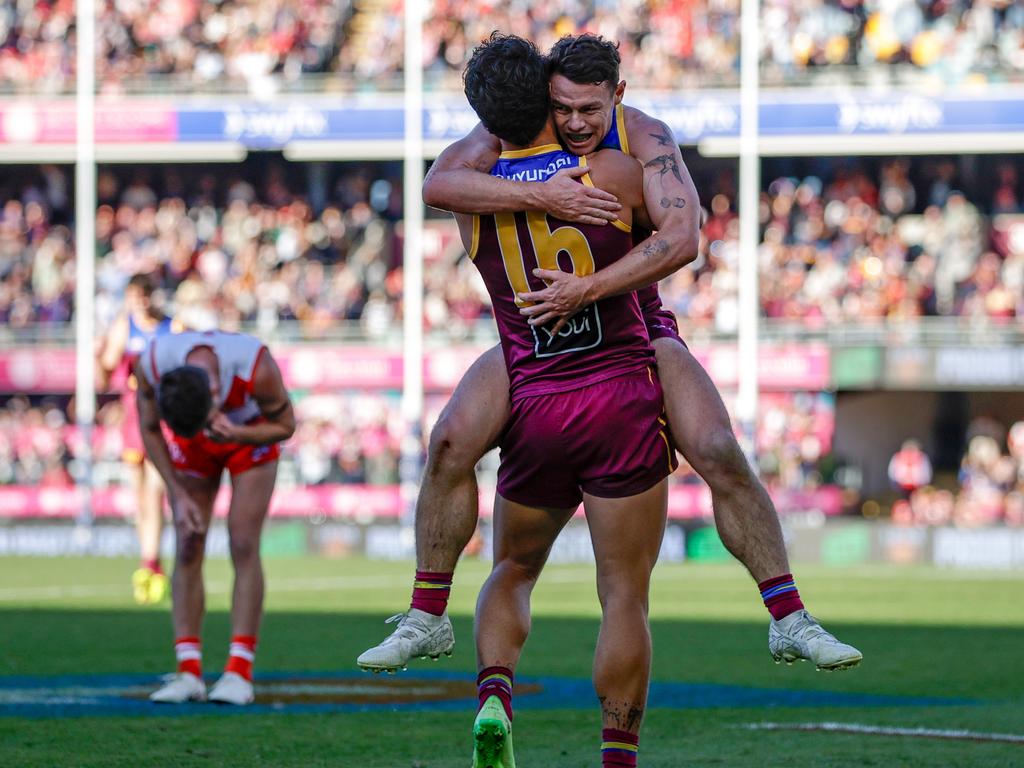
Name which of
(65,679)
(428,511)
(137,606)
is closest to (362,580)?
(137,606)

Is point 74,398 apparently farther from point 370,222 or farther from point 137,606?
point 137,606

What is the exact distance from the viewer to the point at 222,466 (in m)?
9.45

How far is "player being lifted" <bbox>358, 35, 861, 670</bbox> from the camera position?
5.66 meters

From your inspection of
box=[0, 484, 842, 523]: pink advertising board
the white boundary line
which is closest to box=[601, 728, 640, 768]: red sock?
the white boundary line

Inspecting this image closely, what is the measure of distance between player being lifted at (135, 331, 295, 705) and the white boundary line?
8.58 feet

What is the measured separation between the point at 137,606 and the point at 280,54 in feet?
55.1

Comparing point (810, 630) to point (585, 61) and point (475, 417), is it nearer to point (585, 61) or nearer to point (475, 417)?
point (475, 417)

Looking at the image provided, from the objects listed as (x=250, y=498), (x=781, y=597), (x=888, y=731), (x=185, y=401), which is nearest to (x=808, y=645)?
(x=781, y=597)

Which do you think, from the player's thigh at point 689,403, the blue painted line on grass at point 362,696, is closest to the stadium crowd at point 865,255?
the blue painted line on grass at point 362,696

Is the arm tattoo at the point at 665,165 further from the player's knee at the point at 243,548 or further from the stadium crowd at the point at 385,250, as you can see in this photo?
the stadium crowd at the point at 385,250

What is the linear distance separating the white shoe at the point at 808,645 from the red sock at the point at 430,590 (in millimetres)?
1126

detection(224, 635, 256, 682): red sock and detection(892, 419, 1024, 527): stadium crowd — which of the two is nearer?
detection(224, 635, 256, 682): red sock

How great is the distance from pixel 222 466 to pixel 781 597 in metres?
4.30

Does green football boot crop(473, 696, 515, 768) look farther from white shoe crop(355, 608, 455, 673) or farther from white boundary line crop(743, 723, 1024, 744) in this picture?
white boundary line crop(743, 723, 1024, 744)
